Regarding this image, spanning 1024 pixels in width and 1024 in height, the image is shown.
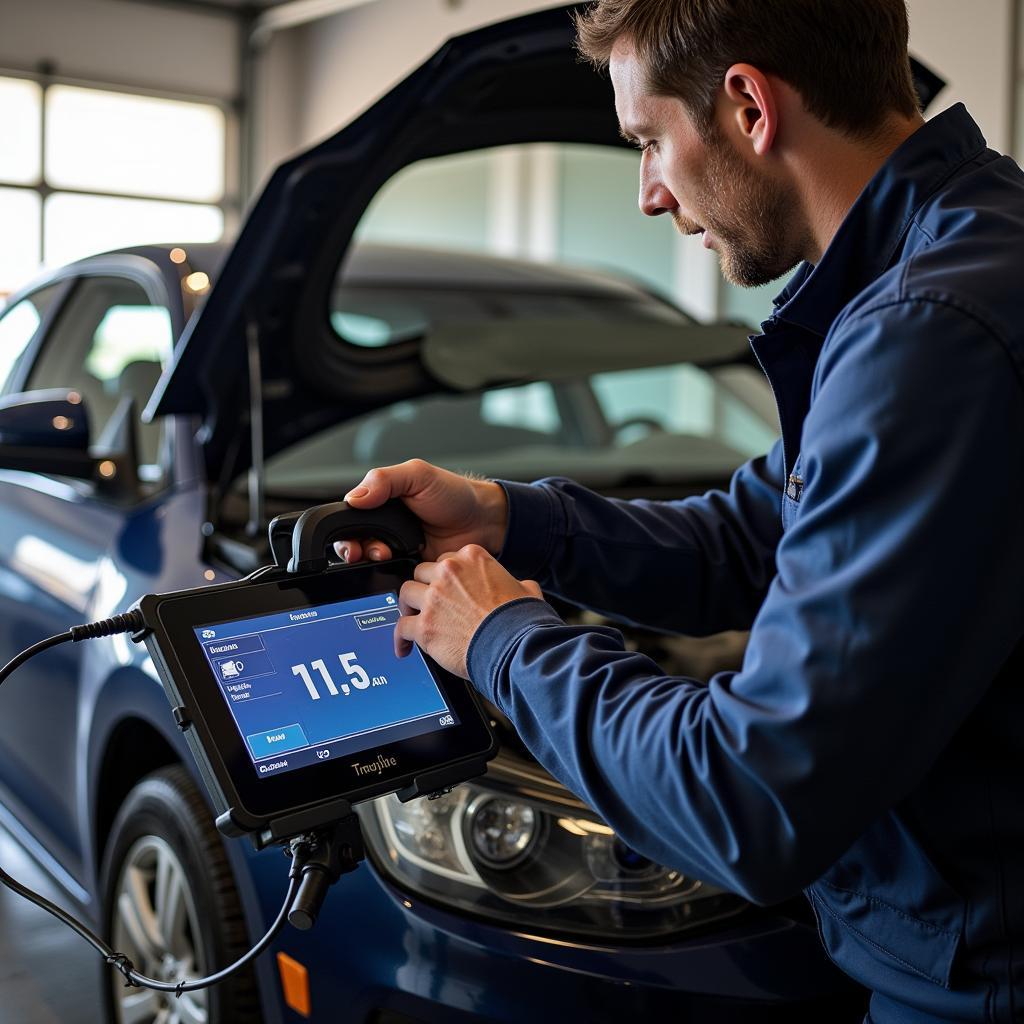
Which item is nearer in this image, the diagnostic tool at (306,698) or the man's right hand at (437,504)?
the diagnostic tool at (306,698)

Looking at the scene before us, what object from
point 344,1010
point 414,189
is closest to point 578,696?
point 344,1010

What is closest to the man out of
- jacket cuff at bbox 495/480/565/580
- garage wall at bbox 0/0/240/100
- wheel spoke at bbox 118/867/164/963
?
jacket cuff at bbox 495/480/565/580

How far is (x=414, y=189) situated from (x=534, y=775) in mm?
8864

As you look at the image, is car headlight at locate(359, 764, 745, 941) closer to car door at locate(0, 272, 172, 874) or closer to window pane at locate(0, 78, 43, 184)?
car door at locate(0, 272, 172, 874)

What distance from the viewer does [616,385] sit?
8.11 m

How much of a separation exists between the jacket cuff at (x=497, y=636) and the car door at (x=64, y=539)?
138cm

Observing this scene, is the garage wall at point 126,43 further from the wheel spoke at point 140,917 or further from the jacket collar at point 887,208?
the jacket collar at point 887,208

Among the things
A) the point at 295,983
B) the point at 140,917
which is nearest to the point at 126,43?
the point at 140,917

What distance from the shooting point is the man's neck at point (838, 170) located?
105 cm

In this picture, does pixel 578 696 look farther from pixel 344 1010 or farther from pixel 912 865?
pixel 344 1010

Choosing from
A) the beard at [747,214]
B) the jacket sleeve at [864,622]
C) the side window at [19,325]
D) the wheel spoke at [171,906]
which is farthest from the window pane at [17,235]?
the jacket sleeve at [864,622]

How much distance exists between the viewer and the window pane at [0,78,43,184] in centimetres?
927

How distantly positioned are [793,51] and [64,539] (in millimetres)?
1847

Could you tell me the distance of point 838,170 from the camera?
1.05 meters
